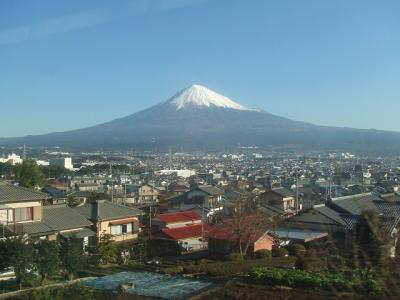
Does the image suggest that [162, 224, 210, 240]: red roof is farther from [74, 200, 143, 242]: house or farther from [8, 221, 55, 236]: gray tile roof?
[8, 221, 55, 236]: gray tile roof

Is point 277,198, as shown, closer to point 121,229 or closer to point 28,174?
point 121,229

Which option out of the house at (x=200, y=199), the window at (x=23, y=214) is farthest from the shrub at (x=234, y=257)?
the house at (x=200, y=199)

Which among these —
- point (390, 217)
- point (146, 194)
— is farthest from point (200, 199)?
point (390, 217)

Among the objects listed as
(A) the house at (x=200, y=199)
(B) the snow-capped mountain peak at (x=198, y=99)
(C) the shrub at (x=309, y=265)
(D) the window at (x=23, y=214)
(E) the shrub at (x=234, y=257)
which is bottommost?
(A) the house at (x=200, y=199)

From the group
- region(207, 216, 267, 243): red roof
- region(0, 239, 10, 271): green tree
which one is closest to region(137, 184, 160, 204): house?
region(207, 216, 267, 243): red roof

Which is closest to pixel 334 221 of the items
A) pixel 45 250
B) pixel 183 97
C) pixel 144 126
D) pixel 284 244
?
pixel 284 244

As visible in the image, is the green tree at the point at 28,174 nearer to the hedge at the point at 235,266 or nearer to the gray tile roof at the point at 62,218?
the gray tile roof at the point at 62,218

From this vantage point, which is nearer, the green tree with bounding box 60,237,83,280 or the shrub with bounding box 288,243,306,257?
the green tree with bounding box 60,237,83,280
